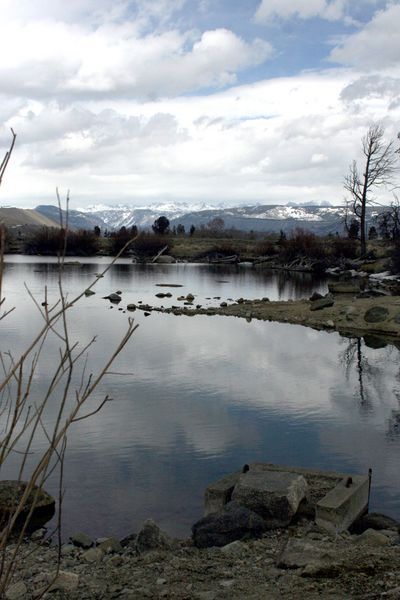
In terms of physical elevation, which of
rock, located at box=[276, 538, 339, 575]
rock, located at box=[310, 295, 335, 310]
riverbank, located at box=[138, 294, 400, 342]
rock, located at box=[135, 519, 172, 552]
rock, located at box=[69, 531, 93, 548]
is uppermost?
rock, located at box=[310, 295, 335, 310]

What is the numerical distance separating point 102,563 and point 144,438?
3.48m

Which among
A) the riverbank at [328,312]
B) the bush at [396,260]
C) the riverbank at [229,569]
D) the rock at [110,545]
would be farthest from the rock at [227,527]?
the bush at [396,260]

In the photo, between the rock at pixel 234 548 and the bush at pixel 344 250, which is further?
the bush at pixel 344 250

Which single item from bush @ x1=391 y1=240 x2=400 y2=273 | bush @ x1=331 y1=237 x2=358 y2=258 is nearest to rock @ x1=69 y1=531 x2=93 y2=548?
bush @ x1=391 y1=240 x2=400 y2=273

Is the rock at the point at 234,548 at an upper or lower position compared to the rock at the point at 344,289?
lower

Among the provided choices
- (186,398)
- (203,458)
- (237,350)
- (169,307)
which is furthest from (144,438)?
(169,307)

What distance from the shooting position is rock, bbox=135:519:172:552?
562cm

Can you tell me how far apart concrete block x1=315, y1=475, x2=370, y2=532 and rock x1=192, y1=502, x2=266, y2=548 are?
569 millimetres

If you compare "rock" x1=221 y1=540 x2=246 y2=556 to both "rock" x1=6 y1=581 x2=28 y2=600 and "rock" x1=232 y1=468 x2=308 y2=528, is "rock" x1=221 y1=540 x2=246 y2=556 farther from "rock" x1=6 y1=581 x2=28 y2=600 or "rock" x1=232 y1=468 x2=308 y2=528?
"rock" x1=6 y1=581 x2=28 y2=600

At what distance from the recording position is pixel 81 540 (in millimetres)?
5965

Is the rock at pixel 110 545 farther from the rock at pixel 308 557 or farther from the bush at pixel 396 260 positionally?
the bush at pixel 396 260

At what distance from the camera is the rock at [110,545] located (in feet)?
18.8

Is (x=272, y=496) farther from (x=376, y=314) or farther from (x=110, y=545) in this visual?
(x=376, y=314)

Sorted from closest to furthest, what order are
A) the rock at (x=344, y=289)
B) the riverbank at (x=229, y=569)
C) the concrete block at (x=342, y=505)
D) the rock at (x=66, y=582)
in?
1. the riverbank at (x=229, y=569)
2. the rock at (x=66, y=582)
3. the concrete block at (x=342, y=505)
4. the rock at (x=344, y=289)
